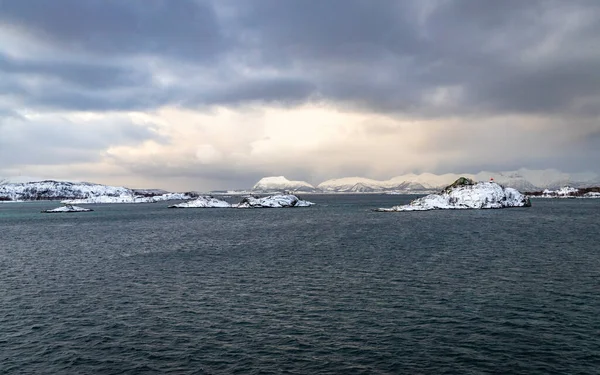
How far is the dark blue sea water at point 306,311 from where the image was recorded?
2656 cm

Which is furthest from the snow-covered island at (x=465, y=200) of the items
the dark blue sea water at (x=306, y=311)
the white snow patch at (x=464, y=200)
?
A: the dark blue sea water at (x=306, y=311)

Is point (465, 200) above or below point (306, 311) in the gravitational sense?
above

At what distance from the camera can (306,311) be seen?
37.1m

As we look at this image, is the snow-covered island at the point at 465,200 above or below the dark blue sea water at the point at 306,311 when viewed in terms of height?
above

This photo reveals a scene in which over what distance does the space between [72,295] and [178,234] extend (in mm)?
65327

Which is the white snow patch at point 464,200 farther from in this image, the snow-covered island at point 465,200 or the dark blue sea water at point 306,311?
the dark blue sea water at point 306,311

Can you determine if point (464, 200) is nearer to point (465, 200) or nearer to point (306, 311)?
point (465, 200)

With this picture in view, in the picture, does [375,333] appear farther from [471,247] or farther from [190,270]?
[471,247]

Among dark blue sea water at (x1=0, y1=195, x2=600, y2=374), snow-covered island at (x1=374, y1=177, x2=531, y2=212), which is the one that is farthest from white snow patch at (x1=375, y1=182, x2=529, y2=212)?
dark blue sea water at (x1=0, y1=195, x2=600, y2=374)

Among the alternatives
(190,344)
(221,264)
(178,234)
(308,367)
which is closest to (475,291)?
(308,367)

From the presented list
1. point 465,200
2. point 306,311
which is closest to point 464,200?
point 465,200

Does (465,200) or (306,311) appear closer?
(306,311)

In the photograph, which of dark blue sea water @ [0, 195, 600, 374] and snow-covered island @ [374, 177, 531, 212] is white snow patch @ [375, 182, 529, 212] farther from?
dark blue sea water @ [0, 195, 600, 374]

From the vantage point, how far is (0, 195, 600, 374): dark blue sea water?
26.6 meters
